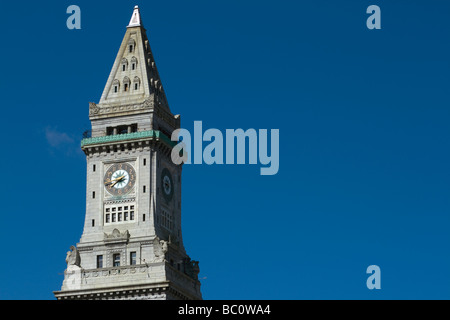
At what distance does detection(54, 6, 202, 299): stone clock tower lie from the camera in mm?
155375

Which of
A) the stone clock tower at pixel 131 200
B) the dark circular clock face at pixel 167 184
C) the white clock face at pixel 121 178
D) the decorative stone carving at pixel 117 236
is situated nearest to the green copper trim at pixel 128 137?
the stone clock tower at pixel 131 200

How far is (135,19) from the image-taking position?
171m

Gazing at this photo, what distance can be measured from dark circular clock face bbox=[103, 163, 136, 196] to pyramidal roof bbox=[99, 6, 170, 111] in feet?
28.3

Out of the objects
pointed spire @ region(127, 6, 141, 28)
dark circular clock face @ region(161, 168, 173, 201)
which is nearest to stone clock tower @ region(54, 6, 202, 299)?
dark circular clock face @ region(161, 168, 173, 201)

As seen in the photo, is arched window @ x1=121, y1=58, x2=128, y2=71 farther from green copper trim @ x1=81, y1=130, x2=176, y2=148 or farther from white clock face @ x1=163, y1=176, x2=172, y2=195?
white clock face @ x1=163, y1=176, x2=172, y2=195

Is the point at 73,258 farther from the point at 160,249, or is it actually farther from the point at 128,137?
the point at 128,137

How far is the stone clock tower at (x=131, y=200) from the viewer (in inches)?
6117
